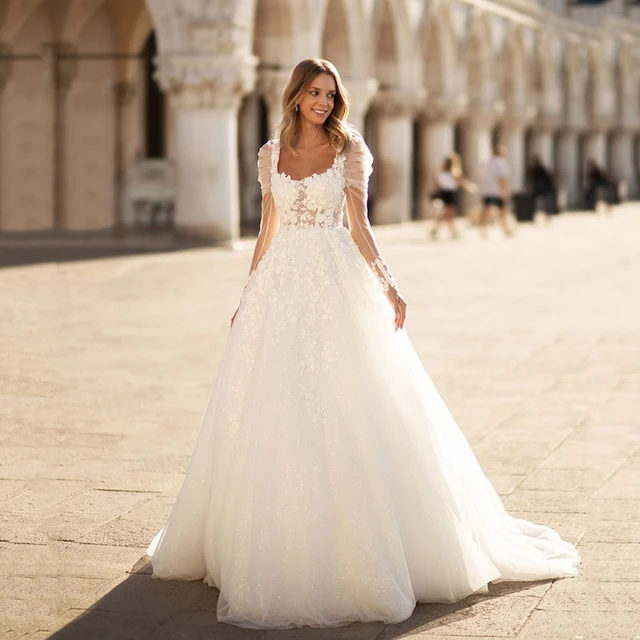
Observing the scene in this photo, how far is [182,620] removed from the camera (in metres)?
4.71

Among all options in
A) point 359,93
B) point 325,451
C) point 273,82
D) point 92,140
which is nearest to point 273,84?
point 273,82

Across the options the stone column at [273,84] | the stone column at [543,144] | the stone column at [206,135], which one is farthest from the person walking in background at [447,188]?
the stone column at [543,144]

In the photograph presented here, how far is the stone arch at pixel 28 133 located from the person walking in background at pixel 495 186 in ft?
26.0

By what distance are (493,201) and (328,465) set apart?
69.5 ft

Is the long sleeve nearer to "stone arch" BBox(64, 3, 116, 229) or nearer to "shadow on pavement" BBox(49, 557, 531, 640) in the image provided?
"shadow on pavement" BBox(49, 557, 531, 640)

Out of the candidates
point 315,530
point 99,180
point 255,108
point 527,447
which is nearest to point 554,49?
point 255,108

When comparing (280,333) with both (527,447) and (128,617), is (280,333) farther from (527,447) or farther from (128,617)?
(527,447)

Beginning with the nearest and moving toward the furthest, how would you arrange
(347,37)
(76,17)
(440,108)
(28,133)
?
1. (347,37)
2. (76,17)
3. (28,133)
4. (440,108)

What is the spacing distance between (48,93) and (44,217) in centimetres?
226

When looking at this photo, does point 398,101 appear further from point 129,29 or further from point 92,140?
point 92,140

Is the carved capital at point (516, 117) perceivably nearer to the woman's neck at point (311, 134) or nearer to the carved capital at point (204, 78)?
the carved capital at point (204, 78)

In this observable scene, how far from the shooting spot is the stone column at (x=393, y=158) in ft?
94.0

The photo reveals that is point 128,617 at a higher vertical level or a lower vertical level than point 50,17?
lower

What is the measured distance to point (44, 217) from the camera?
27969mm
